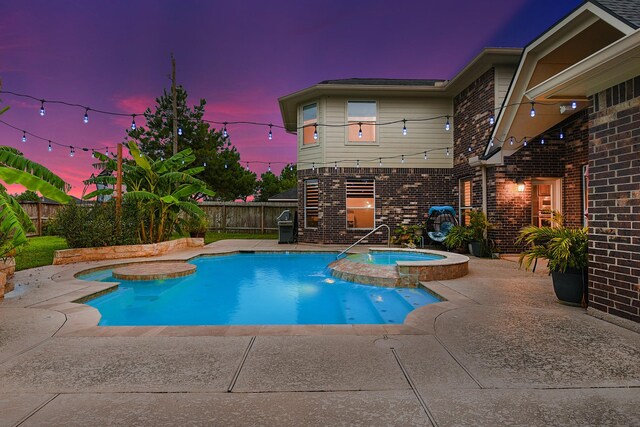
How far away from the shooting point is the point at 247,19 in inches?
625

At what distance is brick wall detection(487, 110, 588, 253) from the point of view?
9.40 metres

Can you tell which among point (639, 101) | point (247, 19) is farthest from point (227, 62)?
point (639, 101)

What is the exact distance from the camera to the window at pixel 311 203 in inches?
558

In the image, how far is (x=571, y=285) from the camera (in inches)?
192

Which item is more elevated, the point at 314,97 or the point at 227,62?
the point at 227,62

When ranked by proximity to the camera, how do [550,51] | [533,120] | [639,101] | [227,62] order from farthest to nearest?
[227,62]
[533,120]
[550,51]
[639,101]

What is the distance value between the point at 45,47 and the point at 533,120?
16.7m

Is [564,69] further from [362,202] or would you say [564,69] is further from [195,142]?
[195,142]

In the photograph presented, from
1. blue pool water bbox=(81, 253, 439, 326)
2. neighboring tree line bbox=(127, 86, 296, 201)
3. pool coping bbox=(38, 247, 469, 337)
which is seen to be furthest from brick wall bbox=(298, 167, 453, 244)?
neighboring tree line bbox=(127, 86, 296, 201)

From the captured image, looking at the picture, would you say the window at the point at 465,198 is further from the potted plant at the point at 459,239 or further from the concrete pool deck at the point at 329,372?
the concrete pool deck at the point at 329,372

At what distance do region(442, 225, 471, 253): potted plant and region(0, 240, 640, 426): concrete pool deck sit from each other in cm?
622

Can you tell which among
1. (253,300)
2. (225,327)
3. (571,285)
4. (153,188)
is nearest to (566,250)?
(571,285)

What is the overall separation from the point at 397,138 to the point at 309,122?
3425mm

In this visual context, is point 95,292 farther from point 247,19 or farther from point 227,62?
point 227,62
